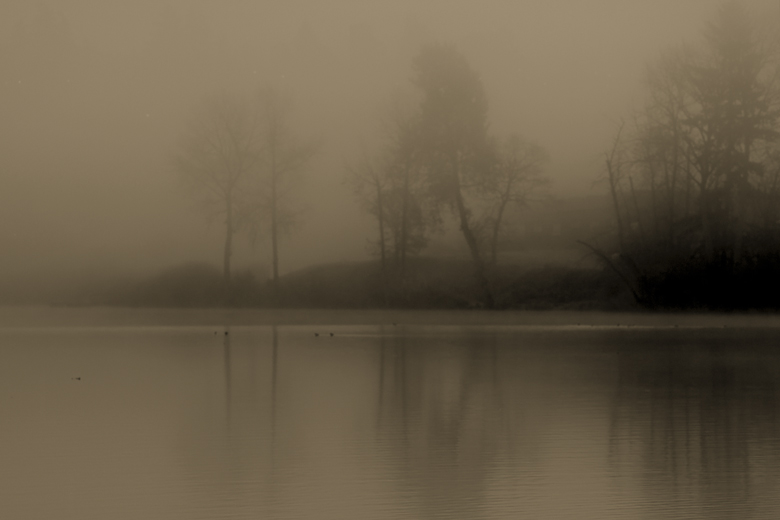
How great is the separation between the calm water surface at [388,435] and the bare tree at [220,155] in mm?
24774

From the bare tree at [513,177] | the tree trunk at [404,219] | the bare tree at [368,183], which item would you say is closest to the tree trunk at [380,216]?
the bare tree at [368,183]

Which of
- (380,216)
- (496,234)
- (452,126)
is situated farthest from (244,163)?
Result: (496,234)

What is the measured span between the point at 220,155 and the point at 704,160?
1786 centimetres

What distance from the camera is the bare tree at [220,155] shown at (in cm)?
3859

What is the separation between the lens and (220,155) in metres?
38.8

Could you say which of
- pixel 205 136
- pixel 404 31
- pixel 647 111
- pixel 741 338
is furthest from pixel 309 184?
pixel 741 338

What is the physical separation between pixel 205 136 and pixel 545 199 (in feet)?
43.8

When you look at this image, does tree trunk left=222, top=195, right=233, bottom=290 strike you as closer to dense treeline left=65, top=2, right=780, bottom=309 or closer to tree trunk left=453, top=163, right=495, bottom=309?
dense treeline left=65, top=2, right=780, bottom=309

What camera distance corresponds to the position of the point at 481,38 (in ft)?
132

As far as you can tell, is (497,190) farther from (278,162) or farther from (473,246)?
(278,162)

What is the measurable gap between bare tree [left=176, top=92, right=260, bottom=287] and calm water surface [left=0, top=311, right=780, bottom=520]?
2477 cm

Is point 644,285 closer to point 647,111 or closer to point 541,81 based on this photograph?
point 647,111

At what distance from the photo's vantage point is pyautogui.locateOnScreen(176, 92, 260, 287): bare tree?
3859 centimetres

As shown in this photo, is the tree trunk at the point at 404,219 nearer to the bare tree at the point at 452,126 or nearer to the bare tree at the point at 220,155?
the bare tree at the point at 452,126
